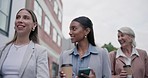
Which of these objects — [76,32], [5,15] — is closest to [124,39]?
[76,32]

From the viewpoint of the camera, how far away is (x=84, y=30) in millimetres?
2754

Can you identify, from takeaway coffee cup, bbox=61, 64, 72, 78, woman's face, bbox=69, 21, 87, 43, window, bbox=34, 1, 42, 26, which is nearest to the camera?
takeaway coffee cup, bbox=61, 64, 72, 78

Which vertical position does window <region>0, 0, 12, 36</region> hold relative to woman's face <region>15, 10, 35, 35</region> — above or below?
above

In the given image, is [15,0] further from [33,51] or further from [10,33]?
[33,51]

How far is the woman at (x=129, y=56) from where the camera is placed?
3541mm

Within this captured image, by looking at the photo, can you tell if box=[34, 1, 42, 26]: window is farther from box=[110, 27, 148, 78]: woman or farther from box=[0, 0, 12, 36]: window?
box=[110, 27, 148, 78]: woman

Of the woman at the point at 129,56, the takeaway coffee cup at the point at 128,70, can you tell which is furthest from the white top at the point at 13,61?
the woman at the point at 129,56

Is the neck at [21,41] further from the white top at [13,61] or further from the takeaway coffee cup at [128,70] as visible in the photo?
the takeaway coffee cup at [128,70]

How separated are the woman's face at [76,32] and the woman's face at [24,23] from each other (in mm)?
403

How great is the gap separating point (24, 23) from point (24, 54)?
12.6 inches

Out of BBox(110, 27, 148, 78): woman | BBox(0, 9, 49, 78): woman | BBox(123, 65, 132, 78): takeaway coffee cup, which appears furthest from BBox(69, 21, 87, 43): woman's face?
BBox(110, 27, 148, 78): woman

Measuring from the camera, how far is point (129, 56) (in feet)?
11.9

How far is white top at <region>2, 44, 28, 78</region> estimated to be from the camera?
2.34 meters

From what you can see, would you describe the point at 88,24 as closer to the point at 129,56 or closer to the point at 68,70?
the point at 68,70
